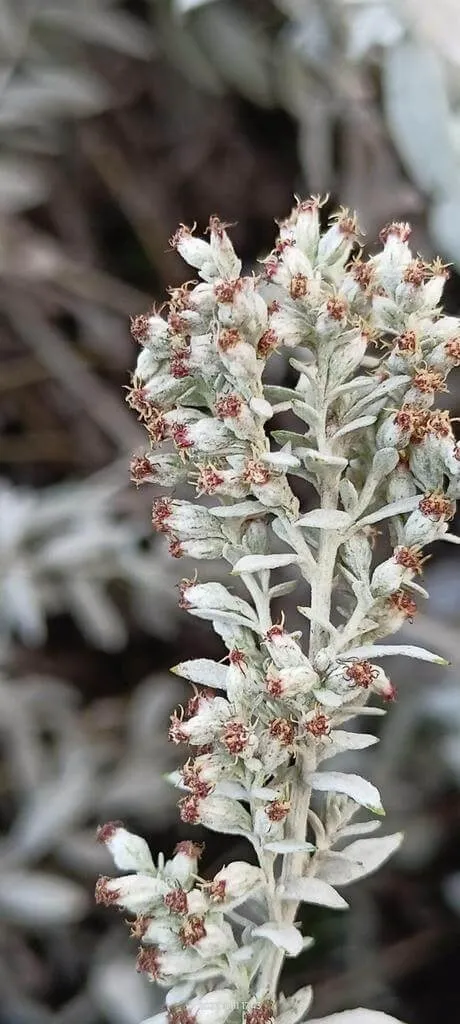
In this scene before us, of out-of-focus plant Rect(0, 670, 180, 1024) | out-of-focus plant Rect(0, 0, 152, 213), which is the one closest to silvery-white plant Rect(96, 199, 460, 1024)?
out-of-focus plant Rect(0, 670, 180, 1024)

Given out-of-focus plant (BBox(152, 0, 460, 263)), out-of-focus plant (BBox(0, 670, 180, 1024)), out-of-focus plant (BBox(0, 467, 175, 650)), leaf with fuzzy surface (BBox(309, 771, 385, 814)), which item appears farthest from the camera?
out-of-focus plant (BBox(0, 467, 175, 650))

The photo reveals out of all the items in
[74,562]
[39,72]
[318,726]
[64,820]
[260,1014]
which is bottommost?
[260,1014]

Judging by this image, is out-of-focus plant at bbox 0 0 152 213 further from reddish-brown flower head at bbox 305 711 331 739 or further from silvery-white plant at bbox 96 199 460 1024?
reddish-brown flower head at bbox 305 711 331 739

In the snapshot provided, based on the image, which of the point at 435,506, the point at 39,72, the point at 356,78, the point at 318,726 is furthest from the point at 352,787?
the point at 39,72

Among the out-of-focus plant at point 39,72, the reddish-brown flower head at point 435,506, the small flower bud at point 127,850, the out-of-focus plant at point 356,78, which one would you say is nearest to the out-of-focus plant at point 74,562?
the out-of-focus plant at point 39,72

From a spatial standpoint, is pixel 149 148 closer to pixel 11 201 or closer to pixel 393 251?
pixel 11 201

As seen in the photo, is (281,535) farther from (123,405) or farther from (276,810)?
(123,405)

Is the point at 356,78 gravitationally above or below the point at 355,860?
above
